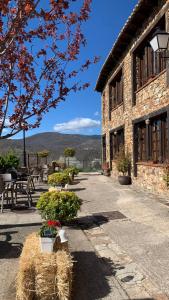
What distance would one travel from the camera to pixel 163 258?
4949 millimetres

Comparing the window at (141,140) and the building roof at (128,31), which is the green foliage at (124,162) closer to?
the window at (141,140)

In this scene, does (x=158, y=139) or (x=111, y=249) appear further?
(x=158, y=139)

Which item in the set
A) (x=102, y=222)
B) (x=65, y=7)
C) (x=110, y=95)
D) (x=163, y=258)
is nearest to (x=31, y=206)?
(x=102, y=222)

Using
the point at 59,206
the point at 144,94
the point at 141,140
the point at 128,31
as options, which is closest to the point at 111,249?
the point at 59,206

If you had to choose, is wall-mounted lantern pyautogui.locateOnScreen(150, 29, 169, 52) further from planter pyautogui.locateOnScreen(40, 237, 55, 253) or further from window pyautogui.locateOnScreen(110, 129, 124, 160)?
window pyautogui.locateOnScreen(110, 129, 124, 160)

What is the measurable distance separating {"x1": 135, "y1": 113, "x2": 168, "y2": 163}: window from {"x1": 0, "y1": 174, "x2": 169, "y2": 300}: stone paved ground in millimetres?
2053

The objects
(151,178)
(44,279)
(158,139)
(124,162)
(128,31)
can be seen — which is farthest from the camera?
(124,162)

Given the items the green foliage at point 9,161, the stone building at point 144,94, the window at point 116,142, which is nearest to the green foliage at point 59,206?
the stone building at point 144,94

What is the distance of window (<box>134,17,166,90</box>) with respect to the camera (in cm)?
1103

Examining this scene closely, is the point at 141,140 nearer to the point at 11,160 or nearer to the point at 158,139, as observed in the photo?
the point at 158,139

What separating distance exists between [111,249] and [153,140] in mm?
7156

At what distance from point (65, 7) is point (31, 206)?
6377 mm

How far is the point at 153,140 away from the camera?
40.0 feet

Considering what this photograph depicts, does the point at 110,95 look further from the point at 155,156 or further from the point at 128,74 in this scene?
the point at 155,156
